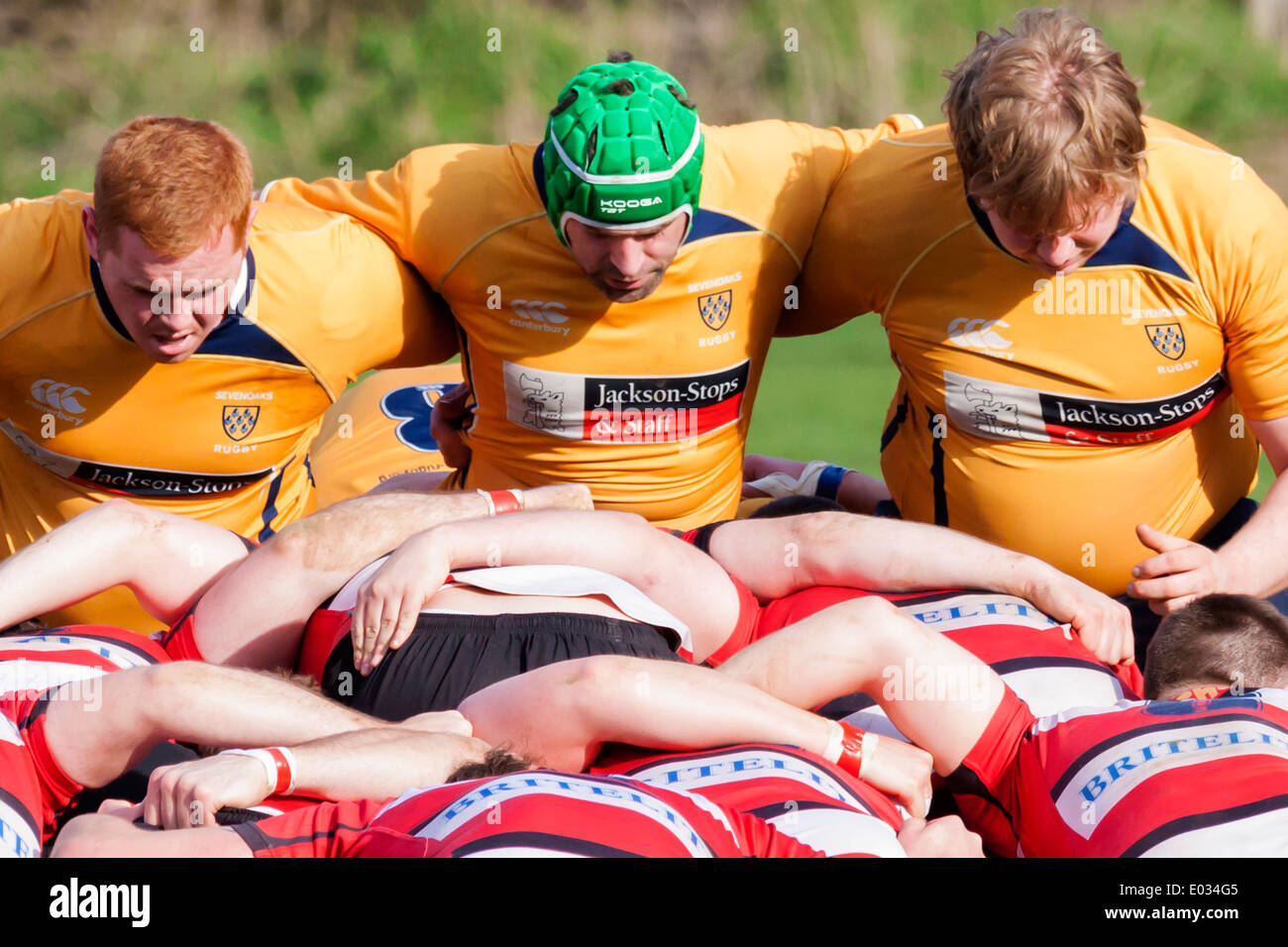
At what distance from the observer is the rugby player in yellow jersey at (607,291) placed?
388 centimetres

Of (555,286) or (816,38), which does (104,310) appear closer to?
(555,286)

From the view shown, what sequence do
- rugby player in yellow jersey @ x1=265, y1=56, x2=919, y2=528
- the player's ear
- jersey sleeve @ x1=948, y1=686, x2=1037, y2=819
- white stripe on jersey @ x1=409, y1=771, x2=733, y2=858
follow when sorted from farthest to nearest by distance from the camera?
1. rugby player in yellow jersey @ x1=265, y1=56, x2=919, y2=528
2. the player's ear
3. jersey sleeve @ x1=948, y1=686, x2=1037, y2=819
4. white stripe on jersey @ x1=409, y1=771, x2=733, y2=858

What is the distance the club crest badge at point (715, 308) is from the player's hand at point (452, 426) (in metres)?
0.83

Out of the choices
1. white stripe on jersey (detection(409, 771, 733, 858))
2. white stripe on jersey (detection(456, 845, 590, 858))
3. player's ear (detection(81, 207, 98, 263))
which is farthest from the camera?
player's ear (detection(81, 207, 98, 263))

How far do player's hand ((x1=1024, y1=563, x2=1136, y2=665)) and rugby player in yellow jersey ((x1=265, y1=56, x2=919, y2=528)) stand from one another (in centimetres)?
106

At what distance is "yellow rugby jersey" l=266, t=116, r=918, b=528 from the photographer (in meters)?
3.88

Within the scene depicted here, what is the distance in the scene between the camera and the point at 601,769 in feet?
9.58

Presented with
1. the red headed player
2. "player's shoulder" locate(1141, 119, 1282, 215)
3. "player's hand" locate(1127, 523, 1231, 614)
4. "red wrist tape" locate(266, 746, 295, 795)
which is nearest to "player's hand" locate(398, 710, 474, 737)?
the red headed player

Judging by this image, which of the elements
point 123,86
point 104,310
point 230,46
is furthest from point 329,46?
point 104,310

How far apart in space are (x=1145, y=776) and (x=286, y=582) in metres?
1.82

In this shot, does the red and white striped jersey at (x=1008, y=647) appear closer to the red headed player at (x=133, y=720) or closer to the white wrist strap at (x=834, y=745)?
the white wrist strap at (x=834, y=745)

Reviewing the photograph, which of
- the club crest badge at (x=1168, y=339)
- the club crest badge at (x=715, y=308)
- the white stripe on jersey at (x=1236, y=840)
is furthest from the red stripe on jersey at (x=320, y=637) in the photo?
the club crest badge at (x=1168, y=339)

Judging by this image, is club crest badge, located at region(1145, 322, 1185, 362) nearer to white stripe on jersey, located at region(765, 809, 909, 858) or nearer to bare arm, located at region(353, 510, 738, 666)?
bare arm, located at region(353, 510, 738, 666)
